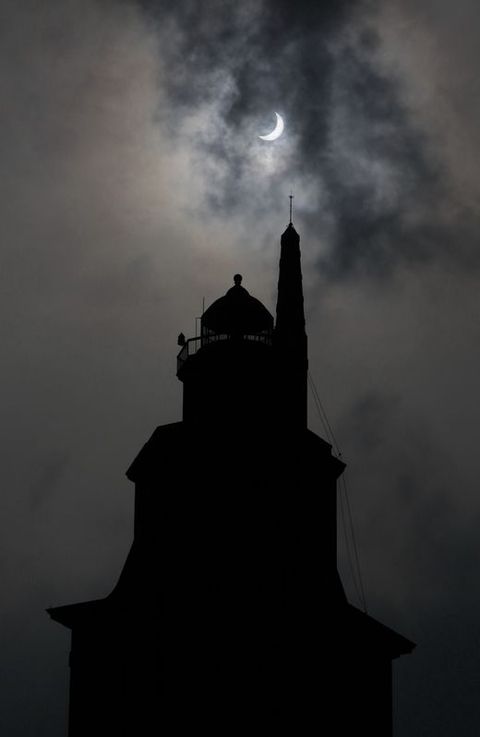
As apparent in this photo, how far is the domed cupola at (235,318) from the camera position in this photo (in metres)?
55.8

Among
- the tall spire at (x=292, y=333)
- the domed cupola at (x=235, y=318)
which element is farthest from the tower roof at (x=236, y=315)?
the tall spire at (x=292, y=333)

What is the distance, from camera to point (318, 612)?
171ft

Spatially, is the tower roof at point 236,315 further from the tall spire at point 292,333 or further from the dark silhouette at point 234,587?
the tall spire at point 292,333

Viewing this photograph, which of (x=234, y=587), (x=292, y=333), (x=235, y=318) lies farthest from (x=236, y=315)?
(x=234, y=587)

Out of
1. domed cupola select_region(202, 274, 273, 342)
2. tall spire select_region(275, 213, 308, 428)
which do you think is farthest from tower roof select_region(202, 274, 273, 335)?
tall spire select_region(275, 213, 308, 428)

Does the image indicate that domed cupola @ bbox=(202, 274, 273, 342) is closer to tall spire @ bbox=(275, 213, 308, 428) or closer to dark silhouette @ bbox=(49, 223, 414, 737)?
dark silhouette @ bbox=(49, 223, 414, 737)

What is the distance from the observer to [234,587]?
5194 centimetres

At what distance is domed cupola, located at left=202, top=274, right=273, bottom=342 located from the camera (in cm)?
5575

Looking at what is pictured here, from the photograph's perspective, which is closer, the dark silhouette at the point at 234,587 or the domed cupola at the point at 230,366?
the dark silhouette at the point at 234,587

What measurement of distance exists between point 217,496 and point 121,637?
6573 millimetres

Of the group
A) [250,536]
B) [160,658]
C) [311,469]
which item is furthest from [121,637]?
[311,469]

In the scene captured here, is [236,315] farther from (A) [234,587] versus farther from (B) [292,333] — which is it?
(A) [234,587]

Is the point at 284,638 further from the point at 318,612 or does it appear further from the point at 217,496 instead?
the point at 217,496

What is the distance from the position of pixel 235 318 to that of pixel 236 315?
134 mm
